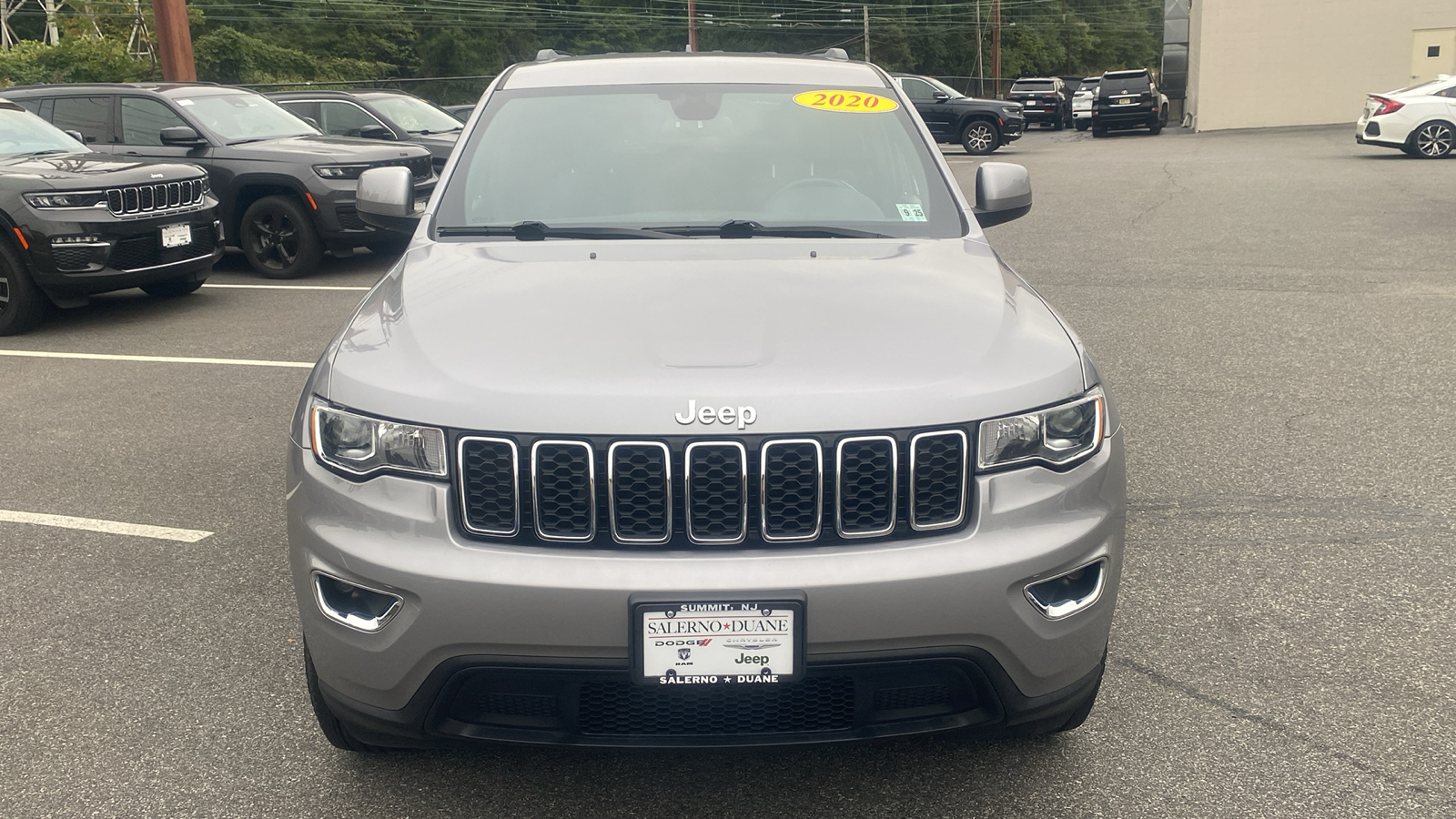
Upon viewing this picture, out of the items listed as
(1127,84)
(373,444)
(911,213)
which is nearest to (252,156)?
(911,213)

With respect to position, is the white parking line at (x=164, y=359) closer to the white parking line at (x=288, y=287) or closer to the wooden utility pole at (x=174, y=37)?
the white parking line at (x=288, y=287)

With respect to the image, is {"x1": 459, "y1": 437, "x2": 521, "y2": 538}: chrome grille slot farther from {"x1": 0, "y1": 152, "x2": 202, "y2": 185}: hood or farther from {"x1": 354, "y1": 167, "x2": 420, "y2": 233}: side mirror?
{"x1": 0, "y1": 152, "x2": 202, "y2": 185}: hood

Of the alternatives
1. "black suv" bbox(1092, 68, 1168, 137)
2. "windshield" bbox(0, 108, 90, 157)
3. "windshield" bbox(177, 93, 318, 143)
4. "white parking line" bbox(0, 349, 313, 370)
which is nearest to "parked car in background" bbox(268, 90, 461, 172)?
"windshield" bbox(177, 93, 318, 143)

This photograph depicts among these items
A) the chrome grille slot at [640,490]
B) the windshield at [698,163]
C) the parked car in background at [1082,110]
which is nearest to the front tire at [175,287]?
the windshield at [698,163]

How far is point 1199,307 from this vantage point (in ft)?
29.0

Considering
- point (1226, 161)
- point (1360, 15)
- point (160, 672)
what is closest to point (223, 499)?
point (160, 672)

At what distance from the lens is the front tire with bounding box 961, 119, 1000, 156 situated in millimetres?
26938

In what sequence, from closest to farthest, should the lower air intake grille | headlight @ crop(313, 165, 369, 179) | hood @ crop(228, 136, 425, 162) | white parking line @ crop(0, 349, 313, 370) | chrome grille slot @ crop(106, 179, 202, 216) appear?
the lower air intake grille
white parking line @ crop(0, 349, 313, 370)
chrome grille slot @ crop(106, 179, 202, 216)
headlight @ crop(313, 165, 369, 179)
hood @ crop(228, 136, 425, 162)

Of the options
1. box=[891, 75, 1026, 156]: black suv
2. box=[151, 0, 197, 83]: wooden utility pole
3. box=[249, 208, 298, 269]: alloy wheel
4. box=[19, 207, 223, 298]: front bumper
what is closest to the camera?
box=[19, 207, 223, 298]: front bumper

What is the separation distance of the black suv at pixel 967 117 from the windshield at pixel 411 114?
13532mm

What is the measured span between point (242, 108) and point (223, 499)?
7956 millimetres

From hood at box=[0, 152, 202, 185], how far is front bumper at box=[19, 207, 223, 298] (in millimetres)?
266

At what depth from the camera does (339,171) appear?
10727 mm

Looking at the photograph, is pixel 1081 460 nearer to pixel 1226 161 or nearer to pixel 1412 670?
pixel 1412 670
